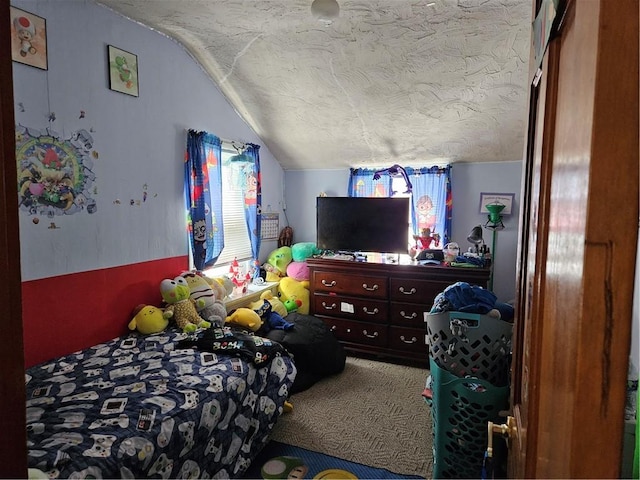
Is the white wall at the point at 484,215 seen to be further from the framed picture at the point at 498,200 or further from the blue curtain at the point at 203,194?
the blue curtain at the point at 203,194

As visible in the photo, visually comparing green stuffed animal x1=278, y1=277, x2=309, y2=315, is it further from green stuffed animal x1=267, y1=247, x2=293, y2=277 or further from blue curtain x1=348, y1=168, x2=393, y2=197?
blue curtain x1=348, y1=168, x2=393, y2=197

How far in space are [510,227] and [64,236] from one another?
11.1 ft

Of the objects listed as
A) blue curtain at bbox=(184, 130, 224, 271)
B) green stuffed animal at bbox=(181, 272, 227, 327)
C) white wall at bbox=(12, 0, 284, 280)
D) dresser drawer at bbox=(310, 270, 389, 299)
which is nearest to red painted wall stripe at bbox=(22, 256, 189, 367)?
white wall at bbox=(12, 0, 284, 280)

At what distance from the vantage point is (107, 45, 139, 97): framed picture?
2.29 m

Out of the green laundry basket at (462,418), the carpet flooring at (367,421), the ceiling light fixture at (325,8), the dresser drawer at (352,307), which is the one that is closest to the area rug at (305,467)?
the carpet flooring at (367,421)

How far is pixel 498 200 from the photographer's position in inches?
134

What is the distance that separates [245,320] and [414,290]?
142 cm

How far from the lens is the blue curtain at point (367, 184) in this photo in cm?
376

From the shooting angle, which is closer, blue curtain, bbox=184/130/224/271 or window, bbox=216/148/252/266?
blue curtain, bbox=184/130/224/271

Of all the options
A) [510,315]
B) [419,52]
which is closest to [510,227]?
[419,52]

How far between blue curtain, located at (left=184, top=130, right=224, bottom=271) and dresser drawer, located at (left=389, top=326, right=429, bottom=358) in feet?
5.50

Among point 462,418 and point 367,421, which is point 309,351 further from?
point 462,418

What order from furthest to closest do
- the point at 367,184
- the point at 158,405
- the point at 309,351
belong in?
the point at 367,184, the point at 309,351, the point at 158,405

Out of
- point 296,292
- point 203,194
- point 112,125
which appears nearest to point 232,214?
point 203,194
